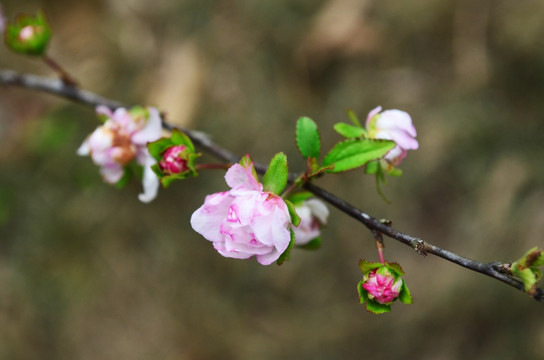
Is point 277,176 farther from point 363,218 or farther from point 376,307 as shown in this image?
point 376,307

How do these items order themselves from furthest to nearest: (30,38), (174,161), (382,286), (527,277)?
(30,38) < (174,161) < (382,286) < (527,277)

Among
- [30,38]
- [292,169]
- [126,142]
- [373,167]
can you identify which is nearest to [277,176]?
[373,167]

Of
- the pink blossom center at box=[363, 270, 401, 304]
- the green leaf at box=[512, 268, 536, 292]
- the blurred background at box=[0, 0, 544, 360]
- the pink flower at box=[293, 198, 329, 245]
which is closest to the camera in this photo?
the green leaf at box=[512, 268, 536, 292]

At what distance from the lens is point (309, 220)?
114cm

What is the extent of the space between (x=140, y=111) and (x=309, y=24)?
5.15 feet

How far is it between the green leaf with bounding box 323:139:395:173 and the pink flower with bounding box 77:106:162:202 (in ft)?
1.48

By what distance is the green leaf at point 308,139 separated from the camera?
3.49 feet

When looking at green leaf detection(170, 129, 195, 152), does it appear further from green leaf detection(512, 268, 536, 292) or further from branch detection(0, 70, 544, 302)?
green leaf detection(512, 268, 536, 292)

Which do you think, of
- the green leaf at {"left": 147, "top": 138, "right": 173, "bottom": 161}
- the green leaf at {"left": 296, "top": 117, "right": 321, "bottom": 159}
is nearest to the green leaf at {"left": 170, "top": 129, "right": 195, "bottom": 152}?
the green leaf at {"left": 147, "top": 138, "right": 173, "bottom": 161}

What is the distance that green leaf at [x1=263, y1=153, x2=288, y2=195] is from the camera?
3.00 ft

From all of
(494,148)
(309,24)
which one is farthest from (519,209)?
(309,24)

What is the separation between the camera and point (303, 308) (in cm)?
251

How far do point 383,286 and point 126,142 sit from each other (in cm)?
72

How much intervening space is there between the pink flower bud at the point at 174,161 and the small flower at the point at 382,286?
17.1 inches
